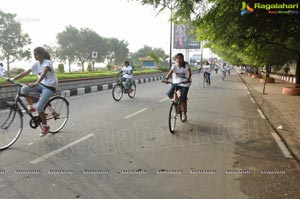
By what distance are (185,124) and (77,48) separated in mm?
62644

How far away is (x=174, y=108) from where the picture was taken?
22.0 ft

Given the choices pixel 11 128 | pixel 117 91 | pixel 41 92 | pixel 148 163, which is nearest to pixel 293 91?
pixel 117 91

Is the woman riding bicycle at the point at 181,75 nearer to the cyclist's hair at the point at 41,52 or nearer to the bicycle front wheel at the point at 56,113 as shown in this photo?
the bicycle front wheel at the point at 56,113

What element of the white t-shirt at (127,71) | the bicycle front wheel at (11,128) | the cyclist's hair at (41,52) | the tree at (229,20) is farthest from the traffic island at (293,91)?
the bicycle front wheel at (11,128)

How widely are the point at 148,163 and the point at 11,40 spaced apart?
173 feet

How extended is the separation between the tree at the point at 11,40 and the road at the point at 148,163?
48.4 metres

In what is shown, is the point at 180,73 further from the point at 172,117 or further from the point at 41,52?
the point at 41,52

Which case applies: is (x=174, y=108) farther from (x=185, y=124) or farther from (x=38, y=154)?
(x=38, y=154)

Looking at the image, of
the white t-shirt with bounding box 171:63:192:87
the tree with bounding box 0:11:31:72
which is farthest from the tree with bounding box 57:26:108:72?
the white t-shirt with bounding box 171:63:192:87

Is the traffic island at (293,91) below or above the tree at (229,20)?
below

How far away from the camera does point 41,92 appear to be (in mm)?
5785

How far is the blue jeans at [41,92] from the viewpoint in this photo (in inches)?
217

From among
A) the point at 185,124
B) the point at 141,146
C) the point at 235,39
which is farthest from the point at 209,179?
the point at 235,39

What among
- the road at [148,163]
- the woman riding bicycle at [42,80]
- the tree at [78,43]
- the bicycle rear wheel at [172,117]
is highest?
the tree at [78,43]
